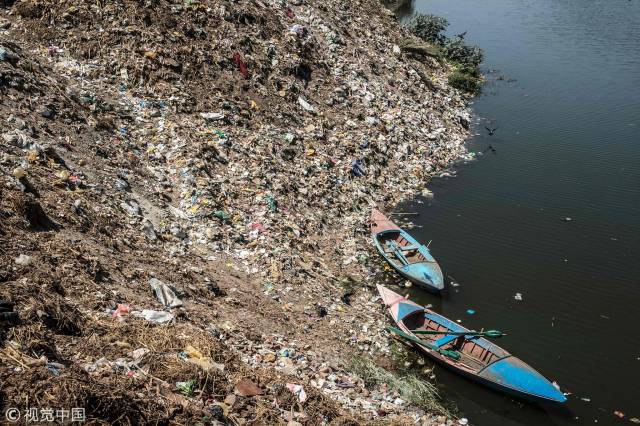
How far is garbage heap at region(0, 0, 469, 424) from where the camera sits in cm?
596

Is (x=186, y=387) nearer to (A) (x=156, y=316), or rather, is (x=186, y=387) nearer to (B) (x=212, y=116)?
(A) (x=156, y=316)

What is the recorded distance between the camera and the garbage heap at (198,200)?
5.96 metres

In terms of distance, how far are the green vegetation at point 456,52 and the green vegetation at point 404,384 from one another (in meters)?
16.4

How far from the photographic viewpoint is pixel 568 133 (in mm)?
17953

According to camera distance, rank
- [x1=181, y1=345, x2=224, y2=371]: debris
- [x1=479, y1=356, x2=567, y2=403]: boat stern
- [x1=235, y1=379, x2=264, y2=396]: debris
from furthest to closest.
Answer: [x1=479, y1=356, x2=567, y2=403]: boat stern
[x1=181, y1=345, x2=224, y2=371]: debris
[x1=235, y1=379, x2=264, y2=396]: debris

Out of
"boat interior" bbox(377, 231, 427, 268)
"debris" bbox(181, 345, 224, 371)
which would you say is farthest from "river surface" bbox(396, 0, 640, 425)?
"debris" bbox(181, 345, 224, 371)

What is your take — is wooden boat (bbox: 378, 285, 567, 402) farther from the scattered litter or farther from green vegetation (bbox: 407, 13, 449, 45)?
green vegetation (bbox: 407, 13, 449, 45)

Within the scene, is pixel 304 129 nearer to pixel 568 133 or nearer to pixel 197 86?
pixel 197 86

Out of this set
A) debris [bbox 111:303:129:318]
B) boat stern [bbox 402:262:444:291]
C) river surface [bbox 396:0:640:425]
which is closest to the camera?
debris [bbox 111:303:129:318]

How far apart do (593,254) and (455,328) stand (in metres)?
4.99

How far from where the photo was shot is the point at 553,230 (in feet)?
43.3

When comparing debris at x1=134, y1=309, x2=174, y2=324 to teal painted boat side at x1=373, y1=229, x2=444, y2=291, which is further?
teal painted boat side at x1=373, y1=229, x2=444, y2=291

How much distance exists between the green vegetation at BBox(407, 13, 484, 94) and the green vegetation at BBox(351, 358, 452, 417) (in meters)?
16.4

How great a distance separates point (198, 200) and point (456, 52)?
18038 mm
